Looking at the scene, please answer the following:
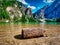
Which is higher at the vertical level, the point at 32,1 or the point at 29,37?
the point at 32,1

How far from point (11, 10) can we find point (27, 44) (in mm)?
107272

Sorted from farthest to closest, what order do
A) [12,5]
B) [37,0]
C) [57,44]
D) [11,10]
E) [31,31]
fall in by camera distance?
[12,5] → [11,10] → [37,0] → [31,31] → [57,44]

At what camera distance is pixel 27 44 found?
35.0ft

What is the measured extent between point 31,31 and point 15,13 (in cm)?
11049

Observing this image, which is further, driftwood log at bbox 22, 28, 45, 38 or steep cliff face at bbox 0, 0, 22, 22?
steep cliff face at bbox 0, 0, 22, 22

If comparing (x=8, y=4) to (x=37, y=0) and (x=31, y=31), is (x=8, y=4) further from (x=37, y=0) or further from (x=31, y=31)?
(x=31, y=31)

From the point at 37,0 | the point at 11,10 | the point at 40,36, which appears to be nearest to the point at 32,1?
the point at 37,0

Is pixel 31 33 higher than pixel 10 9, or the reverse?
pixel 10 9

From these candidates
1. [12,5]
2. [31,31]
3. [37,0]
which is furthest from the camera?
[12,5]

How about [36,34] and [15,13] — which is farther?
[15,13]

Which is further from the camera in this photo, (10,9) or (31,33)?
(10,9)

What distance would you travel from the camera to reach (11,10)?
4594 inches

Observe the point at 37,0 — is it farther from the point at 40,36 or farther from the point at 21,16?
the point at 40,36

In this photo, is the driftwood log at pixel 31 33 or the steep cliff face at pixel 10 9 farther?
the steep cliff face at pixel 10 9
